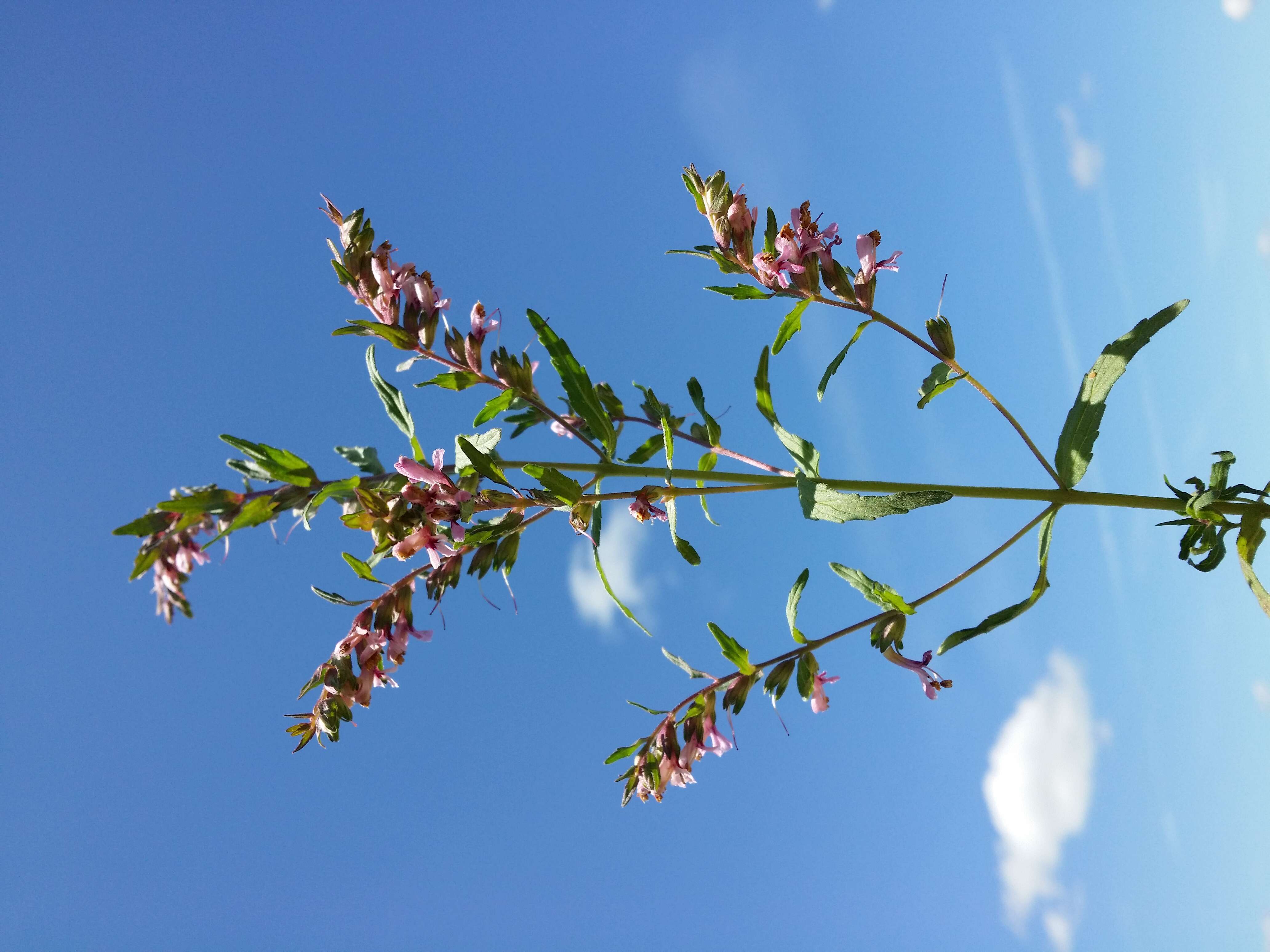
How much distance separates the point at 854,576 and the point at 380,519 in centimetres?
159

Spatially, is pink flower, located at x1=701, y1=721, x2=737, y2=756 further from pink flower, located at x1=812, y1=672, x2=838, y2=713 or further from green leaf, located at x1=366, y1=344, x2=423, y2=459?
green leaf, located at x1=366, y1=344, x2=423, y2=459


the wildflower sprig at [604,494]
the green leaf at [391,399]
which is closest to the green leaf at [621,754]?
the wildflower sprig at [604,494]

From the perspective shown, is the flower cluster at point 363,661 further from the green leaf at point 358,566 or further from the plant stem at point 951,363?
the plant stem at point 951,363

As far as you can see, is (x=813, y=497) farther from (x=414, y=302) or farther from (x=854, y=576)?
(x=414, y=302)

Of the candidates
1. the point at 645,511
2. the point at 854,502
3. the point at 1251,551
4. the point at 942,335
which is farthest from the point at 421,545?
the point at 1251,551

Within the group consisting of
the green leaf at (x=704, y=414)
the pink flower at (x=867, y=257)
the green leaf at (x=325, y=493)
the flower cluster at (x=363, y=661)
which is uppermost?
the pink flower at (x=867, y=257)

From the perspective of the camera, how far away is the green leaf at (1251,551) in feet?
7.61

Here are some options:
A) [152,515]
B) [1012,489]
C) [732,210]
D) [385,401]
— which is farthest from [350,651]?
[1012,489]

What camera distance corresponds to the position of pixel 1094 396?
8.27 feet

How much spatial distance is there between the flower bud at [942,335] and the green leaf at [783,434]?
1.86ft

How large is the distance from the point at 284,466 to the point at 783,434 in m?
1.56

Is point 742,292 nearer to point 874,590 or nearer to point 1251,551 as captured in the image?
point 874,590

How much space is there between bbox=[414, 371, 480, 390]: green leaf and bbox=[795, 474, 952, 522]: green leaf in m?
1.13

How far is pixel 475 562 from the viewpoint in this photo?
7.69 feet
